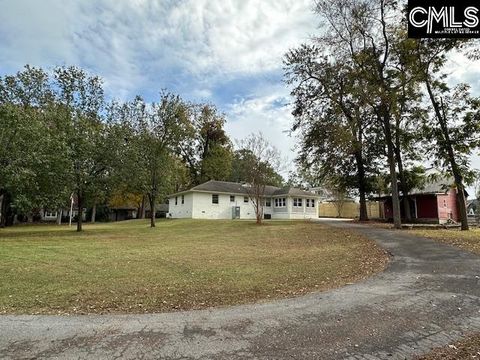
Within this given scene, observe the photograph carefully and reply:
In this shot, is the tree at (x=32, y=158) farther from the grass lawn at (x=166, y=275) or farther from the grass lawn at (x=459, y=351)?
the grass lawn at (x=459, y=351)

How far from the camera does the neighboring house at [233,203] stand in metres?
36.1

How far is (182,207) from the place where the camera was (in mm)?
37969

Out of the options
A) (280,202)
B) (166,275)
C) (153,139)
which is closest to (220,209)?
(280,202)

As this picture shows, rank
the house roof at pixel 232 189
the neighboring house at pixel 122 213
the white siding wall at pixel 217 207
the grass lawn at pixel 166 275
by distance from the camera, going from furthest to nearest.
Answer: the neighboring house at pixel 122 213
the house roof at pixel 232 189
the white siding wall at pixel 217 207
the grass lawn at pixel 166 275

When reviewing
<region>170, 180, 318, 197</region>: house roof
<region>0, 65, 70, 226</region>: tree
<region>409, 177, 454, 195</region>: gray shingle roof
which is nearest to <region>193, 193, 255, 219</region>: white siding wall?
<region>170, 180, 318, 197</region>: house roof

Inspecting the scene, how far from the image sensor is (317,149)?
98.1 feet

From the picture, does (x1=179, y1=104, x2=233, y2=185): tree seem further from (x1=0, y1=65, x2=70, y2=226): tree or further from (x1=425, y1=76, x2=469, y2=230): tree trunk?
(x1=425, y1=76, x2=469, y2=230): tree trunk

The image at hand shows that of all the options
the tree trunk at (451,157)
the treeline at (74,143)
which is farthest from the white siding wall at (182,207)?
the tree trunk at (451,157)

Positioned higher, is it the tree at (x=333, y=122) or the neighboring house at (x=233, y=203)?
the tree at (x=333, y=122)

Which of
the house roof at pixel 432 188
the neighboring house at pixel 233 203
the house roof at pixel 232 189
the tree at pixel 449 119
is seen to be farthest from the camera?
the house roof at pixel 232 189

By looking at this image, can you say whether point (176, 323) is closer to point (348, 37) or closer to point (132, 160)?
point (132, 160)

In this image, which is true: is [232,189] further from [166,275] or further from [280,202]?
[166,275]

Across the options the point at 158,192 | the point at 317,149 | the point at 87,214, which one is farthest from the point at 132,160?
the point at 87,214

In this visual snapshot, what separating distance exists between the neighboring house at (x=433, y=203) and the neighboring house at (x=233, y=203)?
11095 mm
